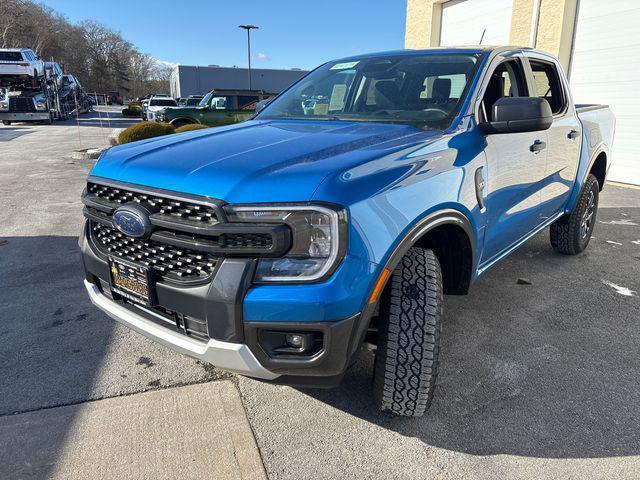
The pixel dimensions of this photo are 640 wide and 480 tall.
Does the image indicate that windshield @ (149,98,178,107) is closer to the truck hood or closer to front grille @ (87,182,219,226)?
the truck hood

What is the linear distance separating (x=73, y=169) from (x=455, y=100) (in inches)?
389

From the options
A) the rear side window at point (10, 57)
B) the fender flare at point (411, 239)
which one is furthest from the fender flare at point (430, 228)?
the rear side window at point (10, 57)

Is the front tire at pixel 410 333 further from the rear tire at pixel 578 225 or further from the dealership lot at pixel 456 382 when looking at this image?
the rear tire at pixel 578 225

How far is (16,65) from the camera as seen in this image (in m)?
22.7

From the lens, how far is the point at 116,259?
2215 millimetres

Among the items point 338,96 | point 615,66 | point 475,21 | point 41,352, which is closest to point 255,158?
point 338,96

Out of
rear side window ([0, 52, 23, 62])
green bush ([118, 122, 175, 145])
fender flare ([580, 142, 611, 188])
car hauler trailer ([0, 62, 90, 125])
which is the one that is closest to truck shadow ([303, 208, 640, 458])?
fender flare ([580, 142, 611, 188])

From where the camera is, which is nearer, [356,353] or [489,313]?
[356,353]

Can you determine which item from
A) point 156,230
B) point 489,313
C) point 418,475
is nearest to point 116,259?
point 156,230

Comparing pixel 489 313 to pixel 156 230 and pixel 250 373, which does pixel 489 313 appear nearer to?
pixel 250 373

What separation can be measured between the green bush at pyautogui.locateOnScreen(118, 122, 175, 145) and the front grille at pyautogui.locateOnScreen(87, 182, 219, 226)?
29.5 feet

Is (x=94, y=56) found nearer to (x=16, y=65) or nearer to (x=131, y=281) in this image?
(x=16, y=65)

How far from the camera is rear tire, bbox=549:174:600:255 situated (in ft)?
14.9

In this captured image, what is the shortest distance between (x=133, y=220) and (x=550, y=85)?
143 inches
